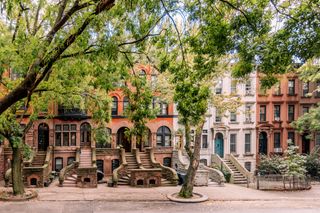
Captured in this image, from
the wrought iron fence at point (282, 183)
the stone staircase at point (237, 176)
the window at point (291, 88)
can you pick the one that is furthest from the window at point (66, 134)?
the window at point (291, 88)

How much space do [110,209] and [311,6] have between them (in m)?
14.0

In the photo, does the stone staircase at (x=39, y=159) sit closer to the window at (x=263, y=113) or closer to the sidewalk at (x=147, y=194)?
the sidewalk at (x=147, y=194)

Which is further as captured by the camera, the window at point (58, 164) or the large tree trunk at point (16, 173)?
the window at point (58, 164)

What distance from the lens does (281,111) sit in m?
34.6

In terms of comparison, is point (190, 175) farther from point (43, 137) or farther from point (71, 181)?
point (43, 137)

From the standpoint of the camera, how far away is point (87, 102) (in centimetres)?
1773

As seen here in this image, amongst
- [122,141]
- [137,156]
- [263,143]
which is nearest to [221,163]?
[263,143]

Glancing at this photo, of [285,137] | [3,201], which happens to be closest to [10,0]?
[3,201]

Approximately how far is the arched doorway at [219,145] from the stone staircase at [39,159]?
16329mm

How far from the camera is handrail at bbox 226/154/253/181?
29.8 metres

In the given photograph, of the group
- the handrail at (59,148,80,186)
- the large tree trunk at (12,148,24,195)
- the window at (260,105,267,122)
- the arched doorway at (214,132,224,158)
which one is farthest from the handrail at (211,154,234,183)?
the large tree trunk at (12,148,24,195)

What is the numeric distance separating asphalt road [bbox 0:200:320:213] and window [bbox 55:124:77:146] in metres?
12.4

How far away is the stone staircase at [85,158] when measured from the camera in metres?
28.0

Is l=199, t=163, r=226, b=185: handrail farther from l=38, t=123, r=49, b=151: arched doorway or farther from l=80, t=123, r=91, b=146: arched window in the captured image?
l=38, t=123, r=49, b=151: arched doorway
